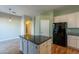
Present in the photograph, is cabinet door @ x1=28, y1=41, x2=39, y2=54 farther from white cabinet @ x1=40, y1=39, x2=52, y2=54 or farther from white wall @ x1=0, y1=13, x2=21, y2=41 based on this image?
white wall @ x1=0, y1=13, x2=21, y2=41

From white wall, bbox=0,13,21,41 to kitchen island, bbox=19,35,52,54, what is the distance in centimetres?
16

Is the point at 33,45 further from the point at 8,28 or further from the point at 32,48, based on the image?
the point at 8,28

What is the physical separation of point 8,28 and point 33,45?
51 cm

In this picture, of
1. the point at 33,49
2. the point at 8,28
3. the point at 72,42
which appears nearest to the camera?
the point at 33,49

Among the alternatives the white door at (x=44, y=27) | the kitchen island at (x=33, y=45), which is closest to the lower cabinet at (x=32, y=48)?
the kitchen island at (x=33, y=45)

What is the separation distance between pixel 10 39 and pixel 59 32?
1.42m

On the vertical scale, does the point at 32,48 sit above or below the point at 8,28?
below

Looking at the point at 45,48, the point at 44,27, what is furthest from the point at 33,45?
the point at 44,27

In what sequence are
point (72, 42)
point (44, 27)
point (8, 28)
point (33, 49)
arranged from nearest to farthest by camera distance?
point (33, 49)
point (8, 28)
point (44, 27)
point (72, 42)

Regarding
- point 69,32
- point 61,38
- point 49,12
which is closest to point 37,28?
point 49,12

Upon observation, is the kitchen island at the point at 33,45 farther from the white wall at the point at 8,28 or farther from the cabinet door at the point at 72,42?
the cabinet door at the point at 72,42

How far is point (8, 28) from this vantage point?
4.60 feet

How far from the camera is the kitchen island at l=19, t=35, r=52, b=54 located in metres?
1.25
